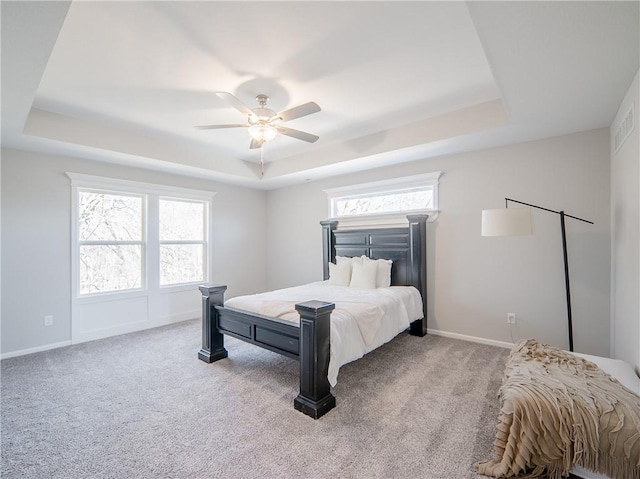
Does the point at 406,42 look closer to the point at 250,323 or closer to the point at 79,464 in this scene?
the point at 250,323

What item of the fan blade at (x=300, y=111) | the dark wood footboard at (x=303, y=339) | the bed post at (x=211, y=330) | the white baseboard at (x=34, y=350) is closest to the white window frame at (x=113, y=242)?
the white baseboard at (x=34, y=350)

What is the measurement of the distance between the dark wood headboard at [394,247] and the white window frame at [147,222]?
227cm

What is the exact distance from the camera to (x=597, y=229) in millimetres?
3035

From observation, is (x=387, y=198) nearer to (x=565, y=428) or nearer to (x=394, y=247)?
(x=394, y=247)

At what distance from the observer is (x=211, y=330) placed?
3.25m

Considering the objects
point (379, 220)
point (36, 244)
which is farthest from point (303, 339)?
point (36, 244)

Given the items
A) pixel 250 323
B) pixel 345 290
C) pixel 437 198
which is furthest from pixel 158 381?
pixel 437 198

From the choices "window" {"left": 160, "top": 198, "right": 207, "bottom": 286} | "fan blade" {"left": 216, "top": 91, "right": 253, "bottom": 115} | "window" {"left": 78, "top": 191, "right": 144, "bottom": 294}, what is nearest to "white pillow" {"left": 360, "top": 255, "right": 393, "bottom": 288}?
"fan blade" {"left": 216, "top": 91, "right": 253, "bottom": 115}

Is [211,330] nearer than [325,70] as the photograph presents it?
No

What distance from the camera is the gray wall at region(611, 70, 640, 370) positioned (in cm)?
207

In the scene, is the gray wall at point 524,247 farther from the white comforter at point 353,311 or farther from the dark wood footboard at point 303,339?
the dark wood footboard at point 303,339

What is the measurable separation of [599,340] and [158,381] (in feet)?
14.5

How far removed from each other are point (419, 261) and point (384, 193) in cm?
125

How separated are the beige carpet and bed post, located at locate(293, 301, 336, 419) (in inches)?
3.1
